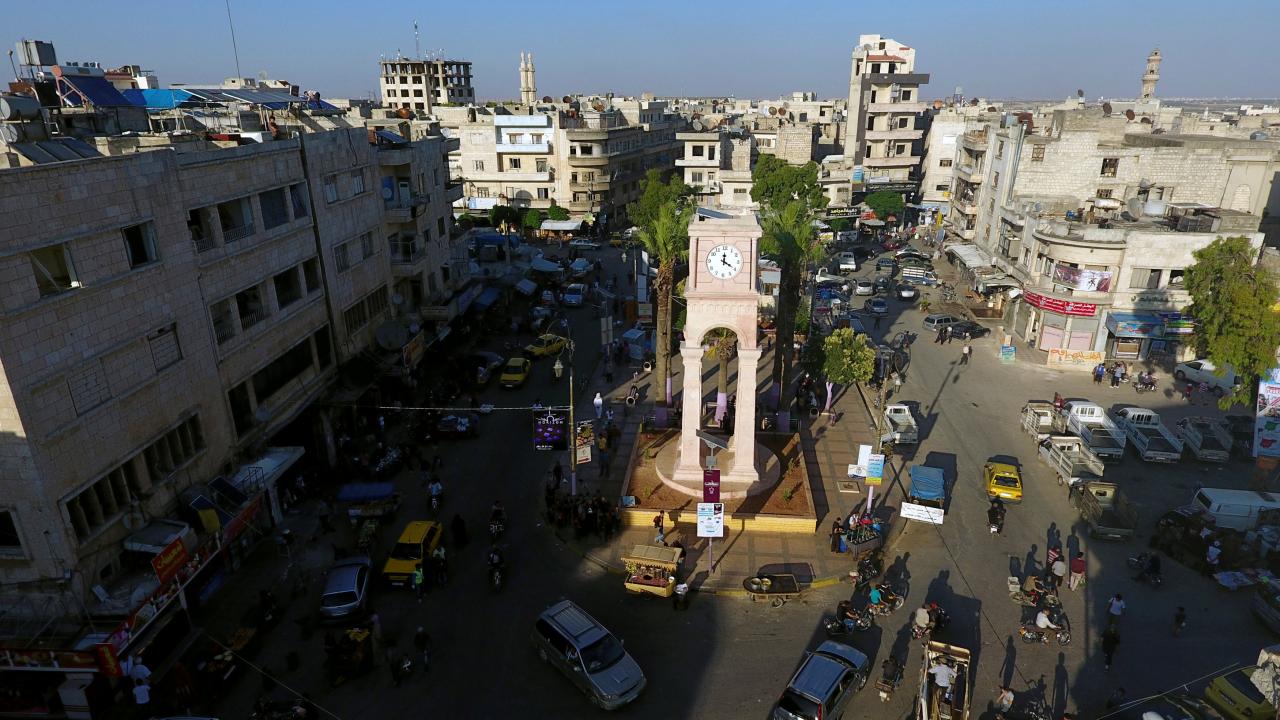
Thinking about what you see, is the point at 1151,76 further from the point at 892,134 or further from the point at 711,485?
the point at 711,485

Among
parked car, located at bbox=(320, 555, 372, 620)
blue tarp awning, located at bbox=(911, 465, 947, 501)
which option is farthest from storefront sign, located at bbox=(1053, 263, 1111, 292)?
parked car, located at bbox=(320, 555, 372, 620)

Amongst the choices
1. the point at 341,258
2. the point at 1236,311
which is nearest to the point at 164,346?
the point at 341,258

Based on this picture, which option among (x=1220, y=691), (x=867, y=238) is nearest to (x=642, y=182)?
(x=867, y=238)

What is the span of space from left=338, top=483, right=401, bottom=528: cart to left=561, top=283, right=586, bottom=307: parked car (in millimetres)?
33653

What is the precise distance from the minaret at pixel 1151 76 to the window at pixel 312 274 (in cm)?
11623

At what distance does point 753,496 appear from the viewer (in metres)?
32.3

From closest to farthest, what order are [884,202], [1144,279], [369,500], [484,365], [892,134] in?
[369,500], [484,365], [1144,279], [884,202], [892,134]

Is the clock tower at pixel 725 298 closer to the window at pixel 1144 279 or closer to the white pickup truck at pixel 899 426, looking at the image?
the white pickup truck at pixel 899 426

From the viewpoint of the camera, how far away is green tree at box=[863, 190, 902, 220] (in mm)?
92250

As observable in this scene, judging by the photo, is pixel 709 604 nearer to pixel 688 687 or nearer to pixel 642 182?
pixel 688 687

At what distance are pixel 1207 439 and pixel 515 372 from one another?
38.8 meters

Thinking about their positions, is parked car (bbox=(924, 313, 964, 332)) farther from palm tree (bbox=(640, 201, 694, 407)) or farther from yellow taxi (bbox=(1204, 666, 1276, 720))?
yellow taxi (bbox=(1204, 666, 1276, 720))

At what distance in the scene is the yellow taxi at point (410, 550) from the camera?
1062 inches

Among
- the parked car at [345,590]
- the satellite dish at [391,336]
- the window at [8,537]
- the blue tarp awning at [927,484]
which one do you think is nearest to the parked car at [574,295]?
the satellite dish at [391,336]
